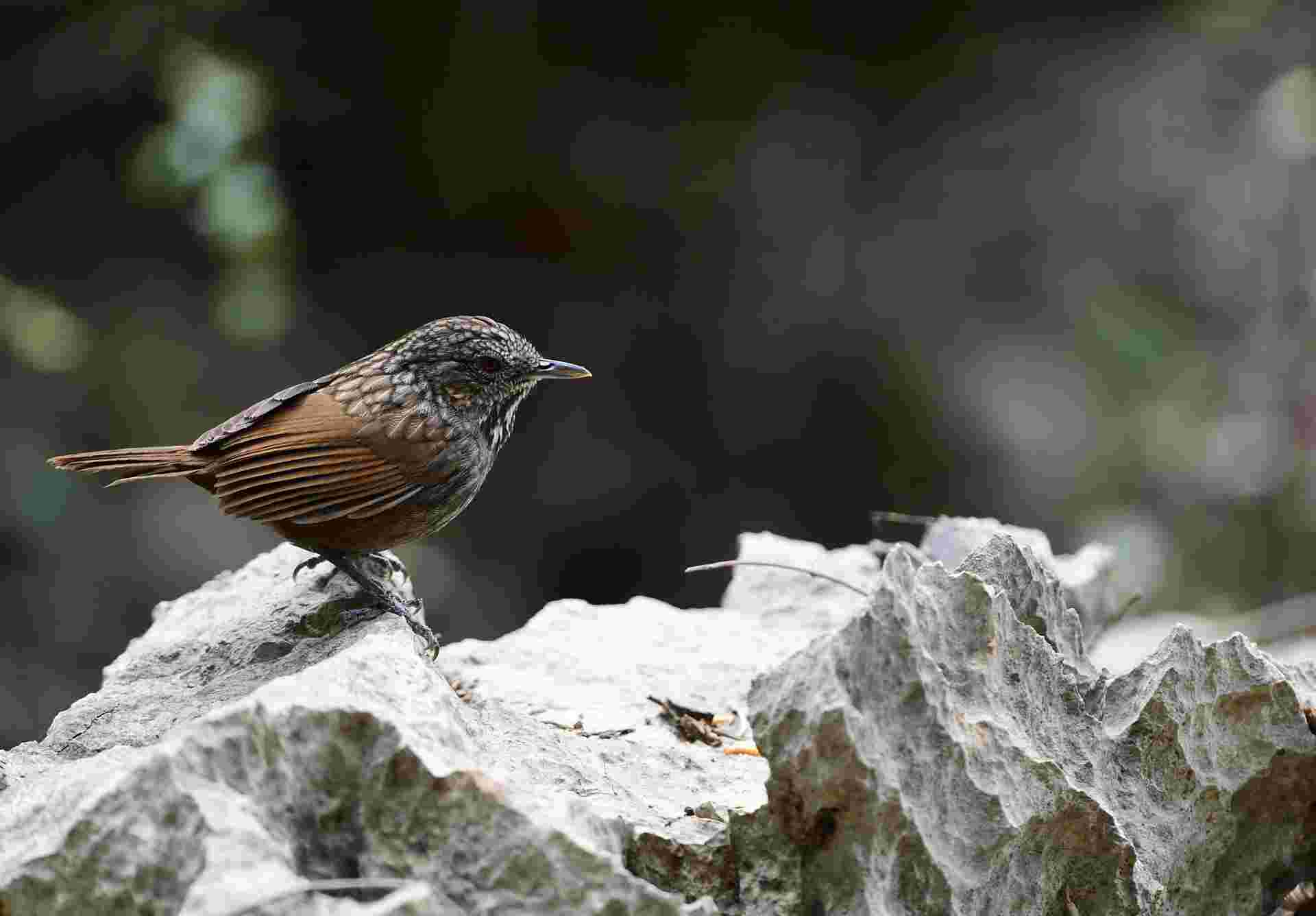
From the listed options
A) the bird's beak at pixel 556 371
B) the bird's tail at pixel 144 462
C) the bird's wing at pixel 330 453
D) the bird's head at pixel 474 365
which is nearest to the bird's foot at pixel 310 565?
the bird's wing at pixel 330 453

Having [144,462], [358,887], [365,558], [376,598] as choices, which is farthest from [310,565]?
[358,887]

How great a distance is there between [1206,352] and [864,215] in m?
1.93

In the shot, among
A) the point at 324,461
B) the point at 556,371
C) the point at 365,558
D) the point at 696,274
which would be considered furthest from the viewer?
the point at 696,274

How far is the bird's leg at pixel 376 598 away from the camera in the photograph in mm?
3523

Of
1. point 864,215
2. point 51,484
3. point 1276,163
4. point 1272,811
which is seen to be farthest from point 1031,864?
point 1276,163

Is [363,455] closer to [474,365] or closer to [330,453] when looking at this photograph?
[330,453]

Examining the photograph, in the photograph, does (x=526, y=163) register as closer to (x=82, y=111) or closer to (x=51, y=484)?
(x=82, y=111)

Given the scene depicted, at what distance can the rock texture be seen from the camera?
7.02 ft

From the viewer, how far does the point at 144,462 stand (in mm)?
3613

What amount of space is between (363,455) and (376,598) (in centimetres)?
35

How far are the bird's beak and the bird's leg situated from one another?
706 millimetres

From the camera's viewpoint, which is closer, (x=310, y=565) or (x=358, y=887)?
(x=358, y=887)

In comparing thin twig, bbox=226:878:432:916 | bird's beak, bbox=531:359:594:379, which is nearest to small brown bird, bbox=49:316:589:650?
bird's beak, bbox=531:359:594:379

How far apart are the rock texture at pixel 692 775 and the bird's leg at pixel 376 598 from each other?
2.7 inches
